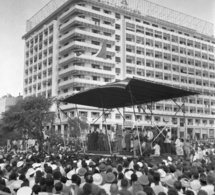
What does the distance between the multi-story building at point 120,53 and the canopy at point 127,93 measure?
27331mm

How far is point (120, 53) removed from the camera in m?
52.7

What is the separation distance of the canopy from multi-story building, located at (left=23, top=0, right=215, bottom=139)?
1076 inches

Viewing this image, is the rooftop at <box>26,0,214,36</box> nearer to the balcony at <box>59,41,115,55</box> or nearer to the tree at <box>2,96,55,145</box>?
the balcony at <box>59,41,115,55</box>

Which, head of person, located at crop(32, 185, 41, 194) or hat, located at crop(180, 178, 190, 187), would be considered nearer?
head of person, located at crop(32, 185, 41, 194)

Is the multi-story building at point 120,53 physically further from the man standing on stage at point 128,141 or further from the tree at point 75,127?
the man standing on stage at point 128,141

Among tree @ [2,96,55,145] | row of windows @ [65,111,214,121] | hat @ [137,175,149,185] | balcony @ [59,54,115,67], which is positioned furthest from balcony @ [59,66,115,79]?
hat @ [137,175,149,185]

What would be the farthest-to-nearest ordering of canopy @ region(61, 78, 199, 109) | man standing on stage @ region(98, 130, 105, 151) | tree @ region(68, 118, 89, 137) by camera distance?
tree @ region(68, 118, 89, 137) < man standing on stage @ region(98, 130, 105, 151) < canopy @ region(61, 78, 199, 109)

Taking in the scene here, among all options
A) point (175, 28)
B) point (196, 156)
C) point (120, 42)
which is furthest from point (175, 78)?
point (196, 156)

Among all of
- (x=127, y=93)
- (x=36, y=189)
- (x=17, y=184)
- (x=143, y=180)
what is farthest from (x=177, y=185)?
(x=127, y=93)

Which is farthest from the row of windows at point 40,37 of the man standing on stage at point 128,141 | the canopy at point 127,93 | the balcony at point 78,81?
the man standing on stage at point 128,141

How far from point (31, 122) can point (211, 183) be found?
20.8 metres

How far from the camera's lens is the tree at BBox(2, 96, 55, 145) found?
24.8 metres

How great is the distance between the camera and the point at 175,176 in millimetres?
6676

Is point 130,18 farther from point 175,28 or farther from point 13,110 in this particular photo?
point 13,110
